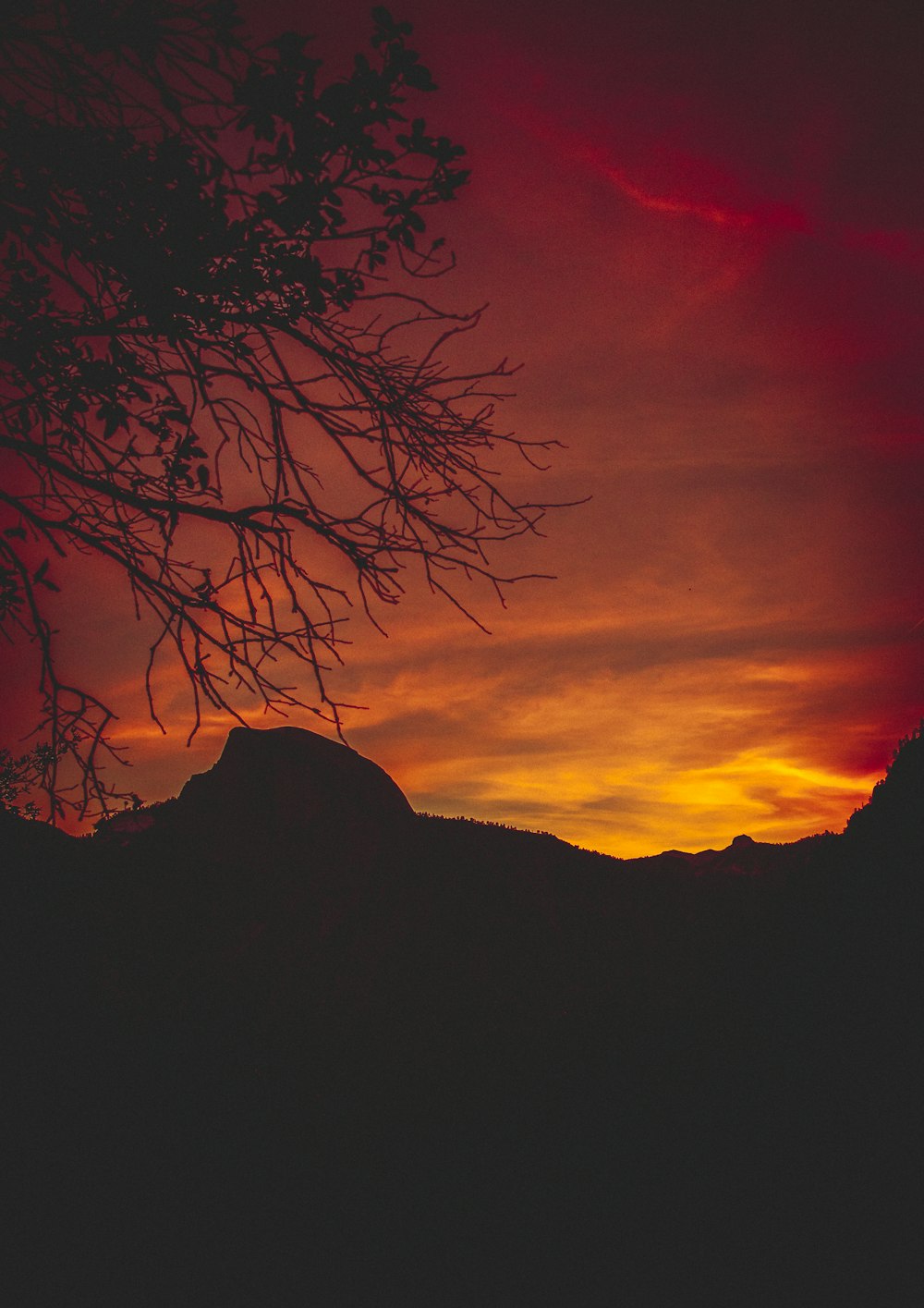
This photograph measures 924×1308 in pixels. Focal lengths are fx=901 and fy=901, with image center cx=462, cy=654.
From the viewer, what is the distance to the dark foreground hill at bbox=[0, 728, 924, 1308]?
5.32m

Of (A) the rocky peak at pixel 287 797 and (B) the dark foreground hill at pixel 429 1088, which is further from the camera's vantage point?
(A) the rocky peak at pixel 287 797

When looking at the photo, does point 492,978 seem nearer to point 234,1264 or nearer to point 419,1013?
point 419,1013

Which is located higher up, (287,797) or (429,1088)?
(287,797)

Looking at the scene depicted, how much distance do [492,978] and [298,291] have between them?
12.0 meters

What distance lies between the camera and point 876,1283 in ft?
15.4

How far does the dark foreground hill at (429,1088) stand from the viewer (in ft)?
17.5

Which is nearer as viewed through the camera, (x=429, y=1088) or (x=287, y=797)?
(x=429, y=1088)

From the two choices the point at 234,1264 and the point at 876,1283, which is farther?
the point at 234,1264

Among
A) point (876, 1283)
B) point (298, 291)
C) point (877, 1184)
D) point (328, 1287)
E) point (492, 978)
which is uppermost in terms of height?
point (298, 291)

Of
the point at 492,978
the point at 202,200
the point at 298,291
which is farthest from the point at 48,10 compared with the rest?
the point at 492,978

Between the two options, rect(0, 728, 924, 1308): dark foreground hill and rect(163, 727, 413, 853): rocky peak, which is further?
rect(163, 727, 413, 853): rocky peak

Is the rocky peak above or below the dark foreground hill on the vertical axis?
above

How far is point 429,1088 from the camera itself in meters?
10.4

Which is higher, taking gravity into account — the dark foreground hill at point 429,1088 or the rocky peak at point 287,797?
the rocky peak at point 287,797
